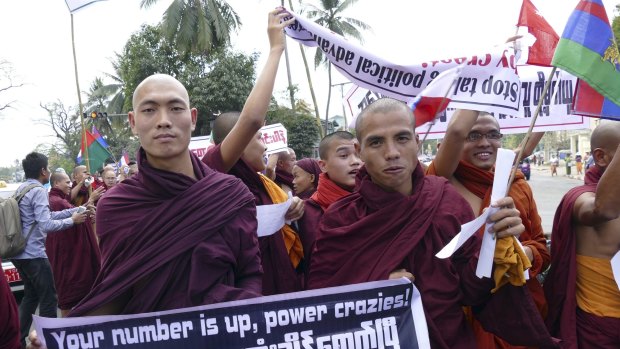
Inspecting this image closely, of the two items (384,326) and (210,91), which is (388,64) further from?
(210,91)

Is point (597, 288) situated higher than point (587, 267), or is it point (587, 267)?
point (587, 267)

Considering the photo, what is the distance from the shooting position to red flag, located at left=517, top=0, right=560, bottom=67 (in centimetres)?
305

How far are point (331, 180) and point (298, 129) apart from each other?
22437 mm

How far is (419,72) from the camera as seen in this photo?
3039 millimetres

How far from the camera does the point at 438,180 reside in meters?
2.35

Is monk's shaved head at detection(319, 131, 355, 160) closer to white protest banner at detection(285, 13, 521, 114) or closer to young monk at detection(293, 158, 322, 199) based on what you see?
white protest banner at detection(285, 13, 521, 114)

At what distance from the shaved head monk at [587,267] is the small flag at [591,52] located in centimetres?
45

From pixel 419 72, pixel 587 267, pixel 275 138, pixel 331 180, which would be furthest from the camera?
pixel 275 138

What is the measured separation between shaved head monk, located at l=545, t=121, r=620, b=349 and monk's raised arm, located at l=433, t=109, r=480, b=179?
24.8 inches

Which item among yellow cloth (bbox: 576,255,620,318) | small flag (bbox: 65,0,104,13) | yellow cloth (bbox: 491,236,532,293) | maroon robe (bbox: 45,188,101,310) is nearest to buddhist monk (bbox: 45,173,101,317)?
maroon robe (bbox: 45,188,101,310)

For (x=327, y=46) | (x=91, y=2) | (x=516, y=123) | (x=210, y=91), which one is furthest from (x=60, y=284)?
(x=210, y=91)

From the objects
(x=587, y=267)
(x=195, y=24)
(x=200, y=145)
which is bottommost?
(x=587, y=267)

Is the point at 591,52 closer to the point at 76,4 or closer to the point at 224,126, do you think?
the point at 224,126

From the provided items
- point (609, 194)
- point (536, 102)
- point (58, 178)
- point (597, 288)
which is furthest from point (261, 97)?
point (58, 178)
